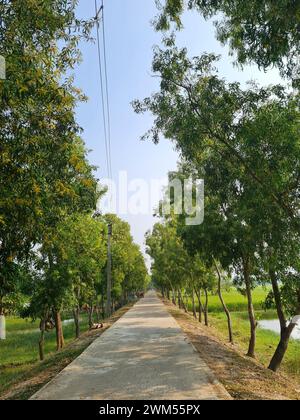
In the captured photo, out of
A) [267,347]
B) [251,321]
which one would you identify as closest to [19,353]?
[267,347]

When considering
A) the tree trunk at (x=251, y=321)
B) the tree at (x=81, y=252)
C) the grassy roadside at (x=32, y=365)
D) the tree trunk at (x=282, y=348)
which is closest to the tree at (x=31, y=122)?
the grassy roadside at (x=32, y=365)

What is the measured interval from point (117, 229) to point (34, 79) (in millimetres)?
44208

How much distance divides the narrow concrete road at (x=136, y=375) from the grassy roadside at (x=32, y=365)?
0.57 meters

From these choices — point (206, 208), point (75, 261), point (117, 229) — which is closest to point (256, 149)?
point (206, 208)

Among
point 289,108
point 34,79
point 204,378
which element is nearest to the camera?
point 34,79

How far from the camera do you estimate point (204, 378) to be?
25.9 feet

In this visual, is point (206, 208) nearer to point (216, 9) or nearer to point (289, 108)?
point (289, 108)

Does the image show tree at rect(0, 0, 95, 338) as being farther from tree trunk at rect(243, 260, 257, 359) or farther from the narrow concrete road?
tree trunk at rect(243, 260, 257, 359)

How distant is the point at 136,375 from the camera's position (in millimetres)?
8344

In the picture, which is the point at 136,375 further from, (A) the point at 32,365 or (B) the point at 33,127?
(A) the point at 32,365

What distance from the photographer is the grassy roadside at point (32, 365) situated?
863cm

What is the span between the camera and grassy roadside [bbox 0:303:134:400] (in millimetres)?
8627

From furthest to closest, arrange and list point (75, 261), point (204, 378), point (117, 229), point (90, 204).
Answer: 1. point (117, 229)
2. point (75, 261)
3. point (90, 204)
4. point (204, 378)

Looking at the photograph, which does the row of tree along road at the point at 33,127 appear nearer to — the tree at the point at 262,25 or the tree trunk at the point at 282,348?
the tree at the point at 262,25
